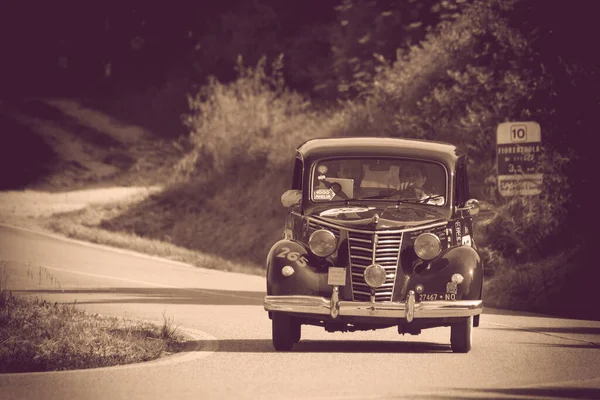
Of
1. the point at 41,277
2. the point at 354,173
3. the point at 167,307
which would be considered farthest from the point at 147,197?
the point at 354,173

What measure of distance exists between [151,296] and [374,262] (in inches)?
307

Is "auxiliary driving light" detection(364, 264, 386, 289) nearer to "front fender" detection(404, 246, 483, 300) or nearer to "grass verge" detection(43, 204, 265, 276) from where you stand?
"front fender" detection(404, 246, 483, 300)

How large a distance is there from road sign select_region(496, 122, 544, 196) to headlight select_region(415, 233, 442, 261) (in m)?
9.62

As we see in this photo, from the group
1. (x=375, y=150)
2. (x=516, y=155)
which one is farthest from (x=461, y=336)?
(x=516, y=155)

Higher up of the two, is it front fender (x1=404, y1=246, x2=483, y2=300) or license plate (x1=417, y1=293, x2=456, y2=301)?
front fender (x1=404, y1=246, x2=483, y2=300)

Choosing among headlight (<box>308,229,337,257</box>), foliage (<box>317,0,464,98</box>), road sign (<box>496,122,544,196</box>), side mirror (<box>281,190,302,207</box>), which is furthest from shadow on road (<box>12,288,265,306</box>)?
foliage (<box>317,0,464,98</box>)

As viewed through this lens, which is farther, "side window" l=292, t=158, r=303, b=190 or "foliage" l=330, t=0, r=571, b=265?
"foliage" l=330, t=0, r=571, b=265

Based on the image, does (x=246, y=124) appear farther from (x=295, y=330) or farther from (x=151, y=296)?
(x=295, y=330)

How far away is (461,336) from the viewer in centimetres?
1408

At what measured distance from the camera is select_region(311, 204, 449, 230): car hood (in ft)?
46.5

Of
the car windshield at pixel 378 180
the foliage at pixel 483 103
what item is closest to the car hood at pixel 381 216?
the car windshield at pixel 378 180

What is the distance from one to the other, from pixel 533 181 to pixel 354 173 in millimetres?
8942

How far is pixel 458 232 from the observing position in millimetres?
14977

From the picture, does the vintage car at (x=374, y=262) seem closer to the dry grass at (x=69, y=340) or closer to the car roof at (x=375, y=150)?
the car roof at (x=375, y=150)
